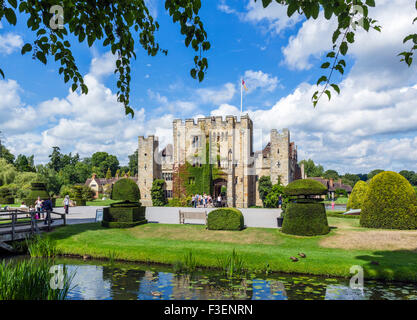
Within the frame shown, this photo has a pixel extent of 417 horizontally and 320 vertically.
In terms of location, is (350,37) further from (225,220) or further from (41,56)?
(225,220)

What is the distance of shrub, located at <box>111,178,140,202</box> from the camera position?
17.7m

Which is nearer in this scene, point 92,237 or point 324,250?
point 324,250

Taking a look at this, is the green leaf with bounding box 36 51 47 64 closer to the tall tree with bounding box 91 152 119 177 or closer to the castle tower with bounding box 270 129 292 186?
the castle tower with bounding box 270 129 292 186

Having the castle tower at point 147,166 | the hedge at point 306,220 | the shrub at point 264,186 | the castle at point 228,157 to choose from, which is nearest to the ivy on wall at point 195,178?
the castle at point 228,157

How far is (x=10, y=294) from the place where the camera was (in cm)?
542

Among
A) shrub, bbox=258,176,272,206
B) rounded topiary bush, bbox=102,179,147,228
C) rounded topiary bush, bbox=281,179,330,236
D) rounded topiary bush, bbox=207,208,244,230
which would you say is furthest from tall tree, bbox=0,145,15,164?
rounded topiary bush, bbox=281,179,330,236

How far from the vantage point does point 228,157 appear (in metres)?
37.5

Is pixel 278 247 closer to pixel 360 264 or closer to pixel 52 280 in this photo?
pixel 360 264

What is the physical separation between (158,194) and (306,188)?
1042 inches

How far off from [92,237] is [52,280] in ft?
29.9

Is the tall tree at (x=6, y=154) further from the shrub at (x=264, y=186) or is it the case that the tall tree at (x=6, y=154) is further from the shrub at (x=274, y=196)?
the shrub at (x=274, y=196)

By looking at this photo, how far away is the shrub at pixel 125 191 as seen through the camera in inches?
698

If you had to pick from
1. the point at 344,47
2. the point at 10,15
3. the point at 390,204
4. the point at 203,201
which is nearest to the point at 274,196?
the point at 203,201
